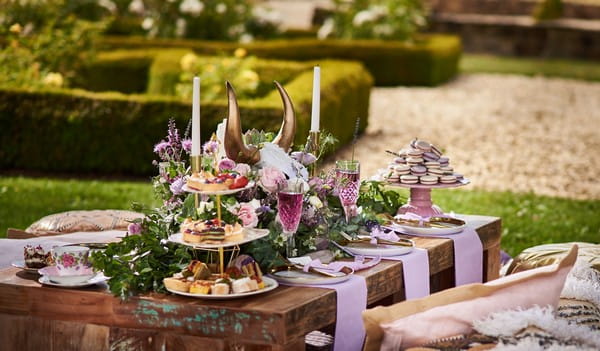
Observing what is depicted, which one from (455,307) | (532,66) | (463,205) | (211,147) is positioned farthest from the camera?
(532,66)

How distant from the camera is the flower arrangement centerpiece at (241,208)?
148 inches

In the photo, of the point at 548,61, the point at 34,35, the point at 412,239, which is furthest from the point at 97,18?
the point at 412,239

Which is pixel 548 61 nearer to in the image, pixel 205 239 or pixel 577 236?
pixel 577 236

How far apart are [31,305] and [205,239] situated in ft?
2.30

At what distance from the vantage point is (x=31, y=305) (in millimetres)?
3826

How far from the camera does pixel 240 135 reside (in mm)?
3896

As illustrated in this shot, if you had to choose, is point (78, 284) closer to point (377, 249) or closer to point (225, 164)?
point (225, 164)

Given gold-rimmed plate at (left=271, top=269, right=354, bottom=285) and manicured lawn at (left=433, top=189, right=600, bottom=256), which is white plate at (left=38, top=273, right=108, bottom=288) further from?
manicured lawn at (left=433, top=189, right=600, bottom=256)

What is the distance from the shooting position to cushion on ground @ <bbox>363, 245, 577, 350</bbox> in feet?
11.9

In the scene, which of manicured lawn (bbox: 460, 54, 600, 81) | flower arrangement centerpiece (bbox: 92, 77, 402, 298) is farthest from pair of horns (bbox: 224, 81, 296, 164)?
manicured lawn (bbox: 460, 54, 600, 81)

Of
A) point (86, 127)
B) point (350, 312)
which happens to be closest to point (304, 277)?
point (350, 312)

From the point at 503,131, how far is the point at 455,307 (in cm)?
1073

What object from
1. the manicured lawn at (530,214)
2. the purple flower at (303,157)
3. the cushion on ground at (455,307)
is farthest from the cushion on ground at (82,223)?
the manicured lawn at (530,214)

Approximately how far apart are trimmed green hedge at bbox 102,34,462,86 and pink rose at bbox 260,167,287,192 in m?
13.0
